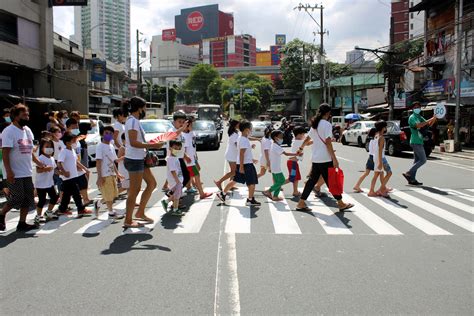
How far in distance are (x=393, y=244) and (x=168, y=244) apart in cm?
281

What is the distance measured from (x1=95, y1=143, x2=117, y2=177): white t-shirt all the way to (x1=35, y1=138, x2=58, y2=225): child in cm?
75

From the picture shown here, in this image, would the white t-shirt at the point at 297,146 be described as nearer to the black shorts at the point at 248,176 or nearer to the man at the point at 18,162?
the black shorts at the point at 248,176

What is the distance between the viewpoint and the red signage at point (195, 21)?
161500 mm

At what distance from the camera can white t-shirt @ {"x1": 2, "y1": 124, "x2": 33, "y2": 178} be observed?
6117mm

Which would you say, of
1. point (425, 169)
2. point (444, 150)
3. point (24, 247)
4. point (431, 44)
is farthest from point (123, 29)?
point (24, 247)

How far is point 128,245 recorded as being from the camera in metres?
5.69

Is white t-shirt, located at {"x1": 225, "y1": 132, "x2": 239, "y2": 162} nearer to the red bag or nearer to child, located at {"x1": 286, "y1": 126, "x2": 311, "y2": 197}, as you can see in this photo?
child, located at {"x1": 286, "y1": 126, "x2": 311, "y2": 197}

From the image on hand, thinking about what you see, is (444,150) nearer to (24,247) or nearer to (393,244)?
(393,244)

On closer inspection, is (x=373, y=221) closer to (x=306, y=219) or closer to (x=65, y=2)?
(x=306, y=219)

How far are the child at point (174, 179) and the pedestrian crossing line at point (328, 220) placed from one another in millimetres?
2275

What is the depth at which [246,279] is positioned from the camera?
4438 millimetres

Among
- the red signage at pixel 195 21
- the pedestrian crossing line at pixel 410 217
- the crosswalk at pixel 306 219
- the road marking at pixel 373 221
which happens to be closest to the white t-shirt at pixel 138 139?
the crosswalk at pixel 306 219

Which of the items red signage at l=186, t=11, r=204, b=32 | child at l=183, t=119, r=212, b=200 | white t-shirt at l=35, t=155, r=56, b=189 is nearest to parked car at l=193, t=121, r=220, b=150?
child at l=183, t=119, r=212, b=200

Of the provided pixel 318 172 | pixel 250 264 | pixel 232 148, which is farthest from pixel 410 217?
pixel 232 148
